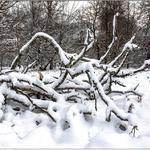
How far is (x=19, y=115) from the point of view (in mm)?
4676

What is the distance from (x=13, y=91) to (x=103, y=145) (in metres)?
1.59

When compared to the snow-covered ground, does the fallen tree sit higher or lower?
higher

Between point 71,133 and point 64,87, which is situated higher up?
point 64,87

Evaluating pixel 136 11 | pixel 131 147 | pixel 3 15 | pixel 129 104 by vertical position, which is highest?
pixel 136 11

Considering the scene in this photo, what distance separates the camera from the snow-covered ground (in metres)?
3.88

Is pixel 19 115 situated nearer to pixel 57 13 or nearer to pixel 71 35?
pixel 71 35

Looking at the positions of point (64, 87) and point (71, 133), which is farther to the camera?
point (64, 87)

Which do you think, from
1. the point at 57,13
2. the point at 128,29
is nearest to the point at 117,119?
the point at 57,13

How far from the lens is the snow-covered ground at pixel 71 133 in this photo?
3.88m

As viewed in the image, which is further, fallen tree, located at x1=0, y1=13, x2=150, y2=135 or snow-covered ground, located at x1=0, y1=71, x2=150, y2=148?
fallen tree, located at x1=0, y1=13, x2=150, y2=135

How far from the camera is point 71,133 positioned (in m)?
→ 4.07

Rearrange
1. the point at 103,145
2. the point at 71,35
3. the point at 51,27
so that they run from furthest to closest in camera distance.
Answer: the point at 71,35
the point at 51,27
the point at 103,145

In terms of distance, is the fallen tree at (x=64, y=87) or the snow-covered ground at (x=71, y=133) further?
the fallen tree at (x=64, y=87)

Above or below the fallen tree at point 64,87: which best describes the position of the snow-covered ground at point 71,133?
below
